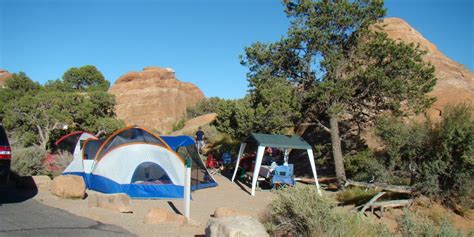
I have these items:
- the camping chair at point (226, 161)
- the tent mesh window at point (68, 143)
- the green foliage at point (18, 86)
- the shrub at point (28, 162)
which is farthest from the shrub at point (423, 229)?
the green foliage at point (18, 86)

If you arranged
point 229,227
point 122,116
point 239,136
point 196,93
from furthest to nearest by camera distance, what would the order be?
point 196,93
point 122,116
point 239,136
point 229,227

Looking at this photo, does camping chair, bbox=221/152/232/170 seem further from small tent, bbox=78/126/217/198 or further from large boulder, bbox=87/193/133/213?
large boulder, bbox=87/193/133/213

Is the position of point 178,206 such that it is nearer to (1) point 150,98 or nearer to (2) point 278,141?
(2) point 278,141

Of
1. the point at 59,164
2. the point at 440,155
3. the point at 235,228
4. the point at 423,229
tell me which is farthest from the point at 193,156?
the point at 235,228

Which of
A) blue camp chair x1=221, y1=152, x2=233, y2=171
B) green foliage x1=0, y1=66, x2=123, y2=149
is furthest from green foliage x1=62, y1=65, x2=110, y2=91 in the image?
blue camp chair x1=221, y1=152, x2=233, y2=171

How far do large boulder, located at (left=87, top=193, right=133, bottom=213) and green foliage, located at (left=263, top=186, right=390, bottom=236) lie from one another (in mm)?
3491

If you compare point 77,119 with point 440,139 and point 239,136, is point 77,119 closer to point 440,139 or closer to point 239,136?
point 239,136

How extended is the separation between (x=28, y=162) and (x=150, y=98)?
47.8 metres

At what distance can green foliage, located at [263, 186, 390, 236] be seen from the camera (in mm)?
6516

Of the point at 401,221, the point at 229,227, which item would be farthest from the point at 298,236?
the point at 401,221

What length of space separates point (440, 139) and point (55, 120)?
19.7 m

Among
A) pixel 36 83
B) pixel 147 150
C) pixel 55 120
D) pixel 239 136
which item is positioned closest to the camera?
pixel 147 150

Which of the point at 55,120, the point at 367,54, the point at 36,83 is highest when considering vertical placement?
the point at 36,83

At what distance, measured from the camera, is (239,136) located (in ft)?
63.2
